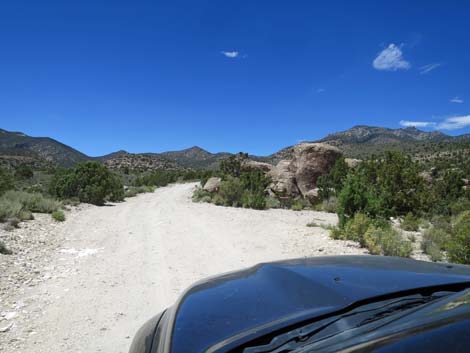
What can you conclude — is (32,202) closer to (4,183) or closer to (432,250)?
(4,183)

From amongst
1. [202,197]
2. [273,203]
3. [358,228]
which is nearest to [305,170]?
[273,203]

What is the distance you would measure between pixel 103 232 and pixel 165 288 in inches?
213

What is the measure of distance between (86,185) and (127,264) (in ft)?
42.2

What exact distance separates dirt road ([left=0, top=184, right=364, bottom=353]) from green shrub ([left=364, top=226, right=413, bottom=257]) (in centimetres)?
46

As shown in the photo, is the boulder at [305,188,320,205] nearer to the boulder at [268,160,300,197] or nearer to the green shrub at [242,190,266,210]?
the boulder at [268,160,300,197]

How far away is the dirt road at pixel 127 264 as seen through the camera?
4453 mm

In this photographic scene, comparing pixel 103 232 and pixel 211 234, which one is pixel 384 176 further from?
pixel 103 232

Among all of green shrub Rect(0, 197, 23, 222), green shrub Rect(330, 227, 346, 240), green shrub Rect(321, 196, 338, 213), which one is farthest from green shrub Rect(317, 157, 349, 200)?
green shrub Rect(0, 197, 23, 222)

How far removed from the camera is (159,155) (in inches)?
4082

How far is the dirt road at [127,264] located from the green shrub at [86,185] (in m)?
4.43

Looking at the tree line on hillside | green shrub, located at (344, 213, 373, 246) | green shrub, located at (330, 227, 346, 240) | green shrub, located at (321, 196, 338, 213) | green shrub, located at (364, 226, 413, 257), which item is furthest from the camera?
green shrub, located at (321, 196, 338, 213)

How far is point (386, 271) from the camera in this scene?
2.33 meters

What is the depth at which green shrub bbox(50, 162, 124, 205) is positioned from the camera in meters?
18.2

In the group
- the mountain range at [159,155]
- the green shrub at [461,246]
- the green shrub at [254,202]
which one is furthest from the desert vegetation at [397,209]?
the mountain range at [159,155]
